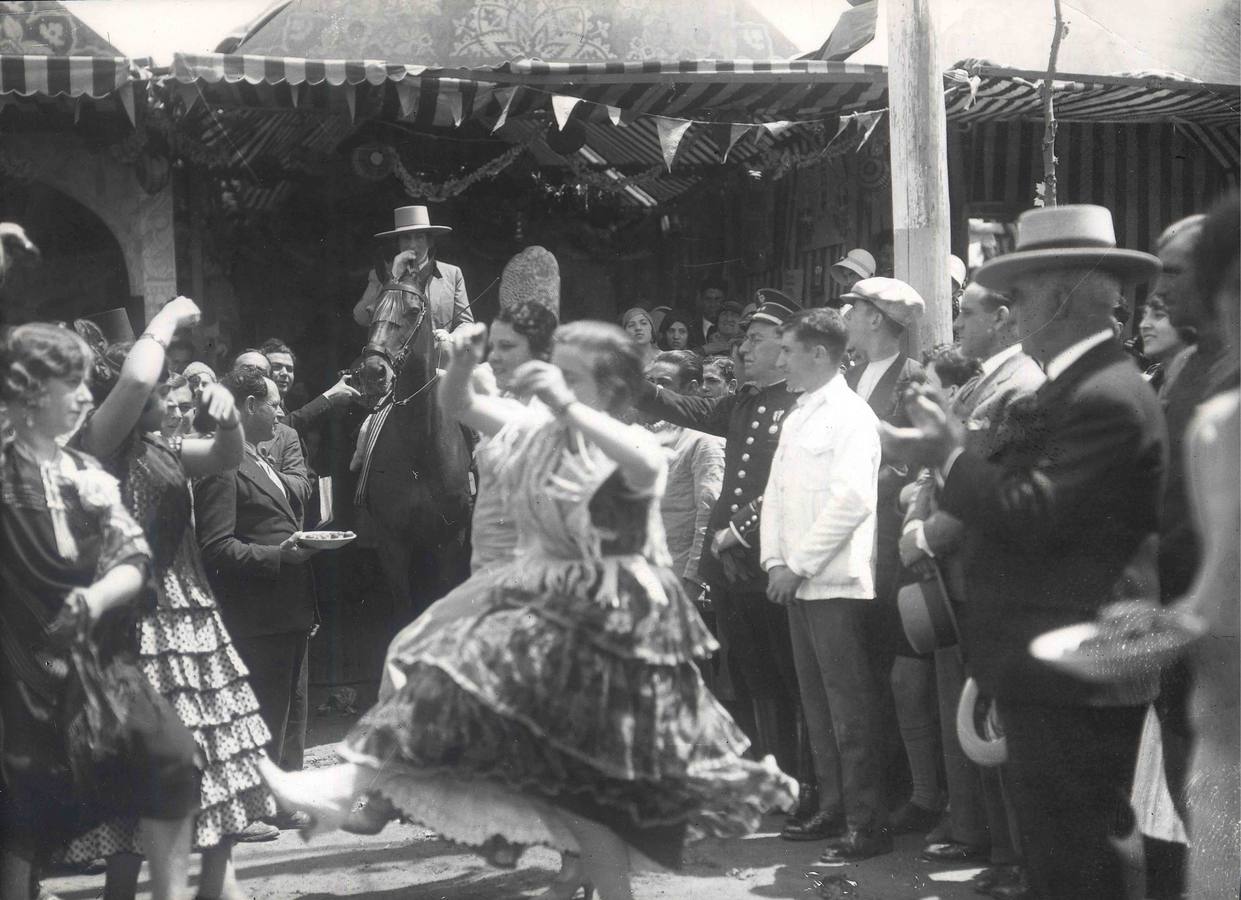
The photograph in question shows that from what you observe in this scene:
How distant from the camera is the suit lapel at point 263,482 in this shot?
4.93 m

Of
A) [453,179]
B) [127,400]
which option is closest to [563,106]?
[453,179]

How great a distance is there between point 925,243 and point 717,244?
4.41 meters

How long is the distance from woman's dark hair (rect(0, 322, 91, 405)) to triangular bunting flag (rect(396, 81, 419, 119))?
4099mm

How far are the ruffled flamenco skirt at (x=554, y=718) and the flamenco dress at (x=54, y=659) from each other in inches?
22.9

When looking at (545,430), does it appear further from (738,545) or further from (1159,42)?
(1159,42)

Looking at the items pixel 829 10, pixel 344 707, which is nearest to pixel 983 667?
pixel 829 10

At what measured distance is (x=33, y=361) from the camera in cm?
362

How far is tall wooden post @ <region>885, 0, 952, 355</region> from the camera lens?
17.6ft

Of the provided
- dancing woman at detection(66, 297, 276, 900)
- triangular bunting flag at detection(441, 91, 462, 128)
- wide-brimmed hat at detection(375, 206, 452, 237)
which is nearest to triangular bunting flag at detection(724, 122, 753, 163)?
triangular bunting flag at detection(441, 91, 462, 128)

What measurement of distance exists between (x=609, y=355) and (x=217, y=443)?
4.07 feet

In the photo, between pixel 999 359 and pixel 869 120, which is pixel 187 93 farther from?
pixel 999 359

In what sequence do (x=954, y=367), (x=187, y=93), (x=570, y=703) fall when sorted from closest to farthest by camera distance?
(x=570, y=703) → (x=954, y=367) → (x=187, y=93)

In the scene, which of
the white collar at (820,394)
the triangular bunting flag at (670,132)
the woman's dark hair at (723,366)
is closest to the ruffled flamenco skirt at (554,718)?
the white collar at (820,394)

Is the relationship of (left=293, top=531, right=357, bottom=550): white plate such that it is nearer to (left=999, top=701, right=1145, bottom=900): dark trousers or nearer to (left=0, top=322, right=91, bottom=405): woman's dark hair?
(left=0, top=322, right=91, bottom=405): woman's dark hair
